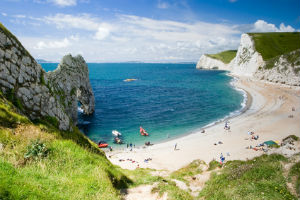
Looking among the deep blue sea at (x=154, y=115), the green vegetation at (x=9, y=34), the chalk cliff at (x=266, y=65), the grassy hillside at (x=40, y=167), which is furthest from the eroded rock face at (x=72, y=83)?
the chalk cliff at (x=266, y=65)

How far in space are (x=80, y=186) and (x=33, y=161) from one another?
2392 millimetres

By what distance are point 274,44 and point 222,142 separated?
15481 cm

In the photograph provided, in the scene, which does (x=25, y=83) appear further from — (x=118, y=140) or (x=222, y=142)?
(x=222, y=142)

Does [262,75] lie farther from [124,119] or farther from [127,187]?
[127,187]

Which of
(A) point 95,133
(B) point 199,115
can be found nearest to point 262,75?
(B) point 199,115

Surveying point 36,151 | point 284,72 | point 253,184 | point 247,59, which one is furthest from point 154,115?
point 247,59

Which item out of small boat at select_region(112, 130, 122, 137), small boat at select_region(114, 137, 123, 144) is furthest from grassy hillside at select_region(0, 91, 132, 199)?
small boat at select_region(112, 130, 122, 137)

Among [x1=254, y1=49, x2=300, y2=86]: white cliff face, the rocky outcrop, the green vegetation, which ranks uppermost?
[x1=254, y1=49, x2=300, y2=86]: white cliff face

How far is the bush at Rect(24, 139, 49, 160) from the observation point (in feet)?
24.6

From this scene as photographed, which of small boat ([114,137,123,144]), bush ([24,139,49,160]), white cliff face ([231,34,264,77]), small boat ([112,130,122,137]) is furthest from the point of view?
white cliff face ([231,34,264,77])

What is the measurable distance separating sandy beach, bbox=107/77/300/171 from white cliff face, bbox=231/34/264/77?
80028 millimetres

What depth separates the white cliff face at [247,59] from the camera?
5103 inches

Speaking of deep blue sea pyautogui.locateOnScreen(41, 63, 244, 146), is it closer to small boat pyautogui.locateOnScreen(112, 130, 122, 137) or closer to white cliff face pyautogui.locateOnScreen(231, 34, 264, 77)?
small boat pyautogui.locateOnScreen(112, 130, 122, 137)

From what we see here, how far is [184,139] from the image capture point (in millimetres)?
41406
